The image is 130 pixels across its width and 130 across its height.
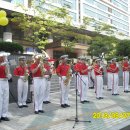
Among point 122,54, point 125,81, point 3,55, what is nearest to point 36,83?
point 3,55

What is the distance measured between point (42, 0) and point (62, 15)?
2392 millimetres

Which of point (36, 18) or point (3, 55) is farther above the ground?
point (36, 18)

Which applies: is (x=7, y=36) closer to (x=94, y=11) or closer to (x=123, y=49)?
(x=123, y=49)

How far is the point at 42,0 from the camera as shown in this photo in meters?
30.3

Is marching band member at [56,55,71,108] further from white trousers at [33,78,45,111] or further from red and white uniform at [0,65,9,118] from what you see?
red and white uniform at [0,65,9,118]

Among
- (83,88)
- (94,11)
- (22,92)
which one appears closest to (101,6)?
(94,11)

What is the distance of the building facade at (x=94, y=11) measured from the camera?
4622cm


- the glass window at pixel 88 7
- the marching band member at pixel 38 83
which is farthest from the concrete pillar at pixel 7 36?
the glass window at pixel 88 7

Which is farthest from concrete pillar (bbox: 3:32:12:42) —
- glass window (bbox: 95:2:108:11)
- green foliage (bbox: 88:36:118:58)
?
glass window (bbox: 95:2:108:11)

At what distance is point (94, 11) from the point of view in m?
84.8

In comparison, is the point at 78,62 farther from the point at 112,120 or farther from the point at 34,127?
the point at 34,127

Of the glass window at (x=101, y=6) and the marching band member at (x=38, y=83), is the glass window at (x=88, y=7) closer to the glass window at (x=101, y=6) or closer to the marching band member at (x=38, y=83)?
the glass window at (x=101, y=6)

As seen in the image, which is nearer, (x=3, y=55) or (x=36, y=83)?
(x=3, y=55)

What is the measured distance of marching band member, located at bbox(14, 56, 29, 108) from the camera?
12180 millimetres
